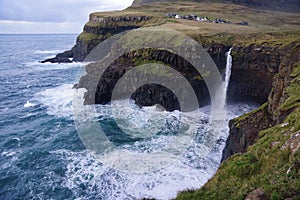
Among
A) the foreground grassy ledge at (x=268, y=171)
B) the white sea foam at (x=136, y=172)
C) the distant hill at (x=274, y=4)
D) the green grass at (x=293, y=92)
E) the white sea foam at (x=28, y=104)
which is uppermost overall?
the distant hill at (x=274, y=4)

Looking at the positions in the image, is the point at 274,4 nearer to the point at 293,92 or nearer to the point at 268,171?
the point at 293,92

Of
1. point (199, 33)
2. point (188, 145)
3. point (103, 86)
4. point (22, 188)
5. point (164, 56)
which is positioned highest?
point (199, 33)

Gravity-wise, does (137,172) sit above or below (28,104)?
below

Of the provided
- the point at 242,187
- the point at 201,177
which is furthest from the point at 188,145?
the point at 242,187

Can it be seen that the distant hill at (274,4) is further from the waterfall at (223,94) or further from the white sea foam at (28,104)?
the white sea foam at (28,104)

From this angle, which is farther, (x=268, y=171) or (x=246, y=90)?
(x=246, y=90)

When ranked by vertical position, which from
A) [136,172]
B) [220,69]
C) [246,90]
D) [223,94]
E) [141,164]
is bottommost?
[136,172]

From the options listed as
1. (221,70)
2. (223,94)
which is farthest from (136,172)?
(221,70)

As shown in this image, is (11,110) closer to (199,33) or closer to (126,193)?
(126,193)

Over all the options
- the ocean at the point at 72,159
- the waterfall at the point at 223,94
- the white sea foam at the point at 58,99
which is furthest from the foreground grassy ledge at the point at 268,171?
the white sea foam at the point at 58,99
